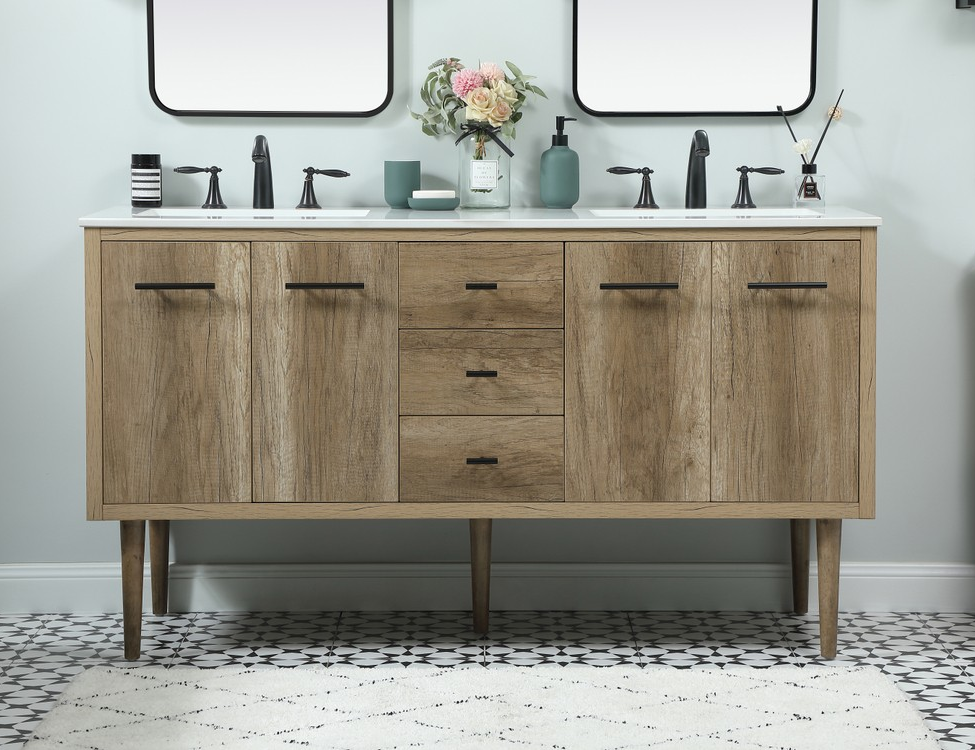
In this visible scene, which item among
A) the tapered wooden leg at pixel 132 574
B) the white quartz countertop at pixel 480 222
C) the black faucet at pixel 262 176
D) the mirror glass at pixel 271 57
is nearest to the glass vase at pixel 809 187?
the white quartz countertop at pixel 480 222

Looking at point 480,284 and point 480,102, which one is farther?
point 480,102

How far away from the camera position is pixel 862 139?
2770 mm

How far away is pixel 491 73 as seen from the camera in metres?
2.62

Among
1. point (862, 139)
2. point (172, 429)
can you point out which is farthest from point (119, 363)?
point (862, 139)

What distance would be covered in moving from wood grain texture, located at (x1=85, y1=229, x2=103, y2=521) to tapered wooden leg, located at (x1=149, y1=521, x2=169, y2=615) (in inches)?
13.2

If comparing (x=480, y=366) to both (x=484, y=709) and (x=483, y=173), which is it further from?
(x=484, y=709)

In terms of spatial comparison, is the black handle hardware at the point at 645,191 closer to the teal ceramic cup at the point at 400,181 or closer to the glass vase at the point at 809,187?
the glass vase at the point at 809,187

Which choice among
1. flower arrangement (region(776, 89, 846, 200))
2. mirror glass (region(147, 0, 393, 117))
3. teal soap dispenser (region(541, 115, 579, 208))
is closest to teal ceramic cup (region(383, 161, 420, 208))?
mirror glass (region(147, 0, 393, 117))

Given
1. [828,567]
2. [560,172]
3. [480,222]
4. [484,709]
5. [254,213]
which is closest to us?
[484,709]

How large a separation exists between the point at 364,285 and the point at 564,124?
0.70m

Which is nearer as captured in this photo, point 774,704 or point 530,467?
point 774,704

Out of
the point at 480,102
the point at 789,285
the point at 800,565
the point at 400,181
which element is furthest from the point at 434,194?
the point at 800,565

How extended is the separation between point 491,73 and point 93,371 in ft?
3.47

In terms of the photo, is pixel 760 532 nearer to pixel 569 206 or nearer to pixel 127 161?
pixel 569 206
